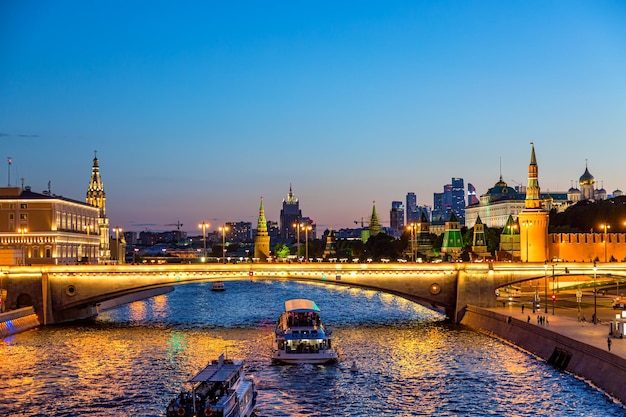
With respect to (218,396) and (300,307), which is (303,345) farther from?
(218,396)

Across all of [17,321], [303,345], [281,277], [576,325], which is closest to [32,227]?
[17,321]

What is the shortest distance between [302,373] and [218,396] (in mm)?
18037

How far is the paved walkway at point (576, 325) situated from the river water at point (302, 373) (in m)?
3.28

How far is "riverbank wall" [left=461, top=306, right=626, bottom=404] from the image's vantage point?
53844 millimetres

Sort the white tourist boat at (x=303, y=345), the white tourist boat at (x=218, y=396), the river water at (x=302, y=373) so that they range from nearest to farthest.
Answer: the white tourist boat at (x=218, y=396), the river water at (x=302, y=373), the white tourist boat at (x=303, y=345)

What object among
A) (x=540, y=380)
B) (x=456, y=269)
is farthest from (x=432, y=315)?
(x=540, y=380)

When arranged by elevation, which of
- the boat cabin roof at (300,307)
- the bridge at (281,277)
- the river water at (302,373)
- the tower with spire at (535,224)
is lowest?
the river water at (302,373)

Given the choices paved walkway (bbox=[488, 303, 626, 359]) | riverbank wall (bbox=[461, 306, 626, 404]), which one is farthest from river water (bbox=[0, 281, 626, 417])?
paved walkway (bbox=[488, 303, 626, 359])

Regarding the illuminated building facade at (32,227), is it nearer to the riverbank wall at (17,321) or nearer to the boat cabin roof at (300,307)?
the riverbank wall at (17,321)

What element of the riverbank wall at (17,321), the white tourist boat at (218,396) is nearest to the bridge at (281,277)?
the riverbank wall at (17,321)

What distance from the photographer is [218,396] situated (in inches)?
1865

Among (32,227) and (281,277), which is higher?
(32,227)

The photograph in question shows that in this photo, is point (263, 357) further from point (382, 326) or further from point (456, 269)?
point (456, 269)

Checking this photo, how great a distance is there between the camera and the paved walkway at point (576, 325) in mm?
61294
